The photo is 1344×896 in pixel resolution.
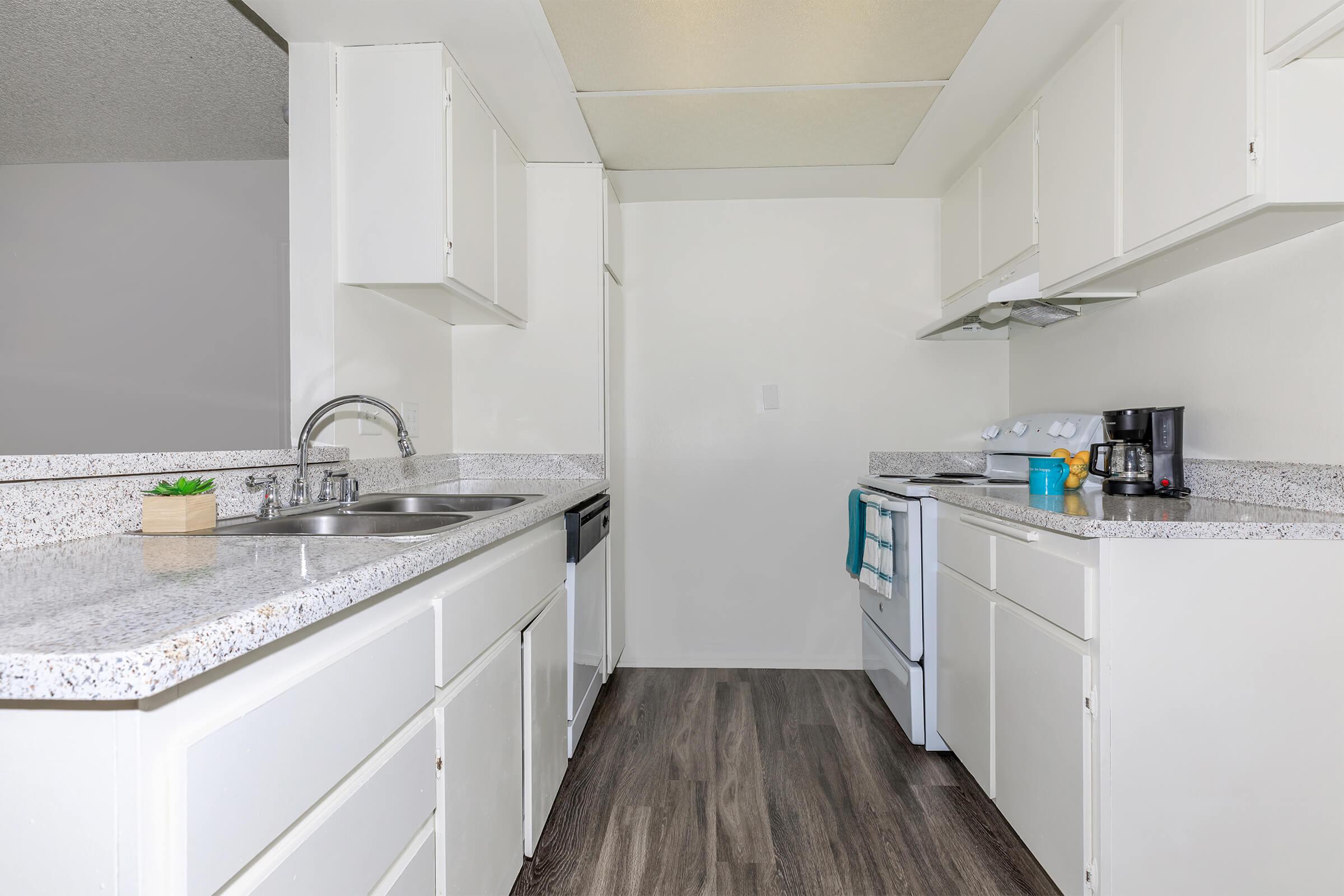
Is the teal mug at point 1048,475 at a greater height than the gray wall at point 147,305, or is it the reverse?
the gray wall at point 147,305

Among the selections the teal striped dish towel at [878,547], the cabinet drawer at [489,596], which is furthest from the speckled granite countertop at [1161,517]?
the cabinet drawer at [489,596]

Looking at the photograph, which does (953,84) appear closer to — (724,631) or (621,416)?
(621,416)

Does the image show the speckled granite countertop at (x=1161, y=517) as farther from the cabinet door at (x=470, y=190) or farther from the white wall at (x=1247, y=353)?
the cabinet door at (x=470, y=190)

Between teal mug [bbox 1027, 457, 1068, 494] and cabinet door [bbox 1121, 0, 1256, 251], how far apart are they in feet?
2.03

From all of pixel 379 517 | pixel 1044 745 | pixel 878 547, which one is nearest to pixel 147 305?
pixel 379 517

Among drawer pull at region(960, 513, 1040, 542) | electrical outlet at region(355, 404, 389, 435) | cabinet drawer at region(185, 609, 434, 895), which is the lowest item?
cabinet drawer at region(185, 609, 434, 895)

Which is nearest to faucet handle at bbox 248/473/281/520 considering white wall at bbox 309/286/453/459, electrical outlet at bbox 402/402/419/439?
white wall at bbox 309/286/453/459

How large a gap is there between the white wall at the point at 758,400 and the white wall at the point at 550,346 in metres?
0.50

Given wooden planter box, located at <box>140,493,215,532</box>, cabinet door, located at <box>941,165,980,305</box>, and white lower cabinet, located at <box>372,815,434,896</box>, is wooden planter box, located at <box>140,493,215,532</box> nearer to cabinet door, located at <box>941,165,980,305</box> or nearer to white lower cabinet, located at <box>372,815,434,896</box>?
white lower cabinet, located at <box>372,815,434,896</box>

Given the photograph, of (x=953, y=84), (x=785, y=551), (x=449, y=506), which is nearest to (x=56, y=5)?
(x=449, y=506)

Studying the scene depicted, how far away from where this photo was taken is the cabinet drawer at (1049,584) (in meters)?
1.43

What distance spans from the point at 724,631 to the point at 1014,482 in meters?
1.50

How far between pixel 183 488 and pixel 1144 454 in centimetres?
234

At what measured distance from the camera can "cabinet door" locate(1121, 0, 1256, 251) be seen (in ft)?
4.72
